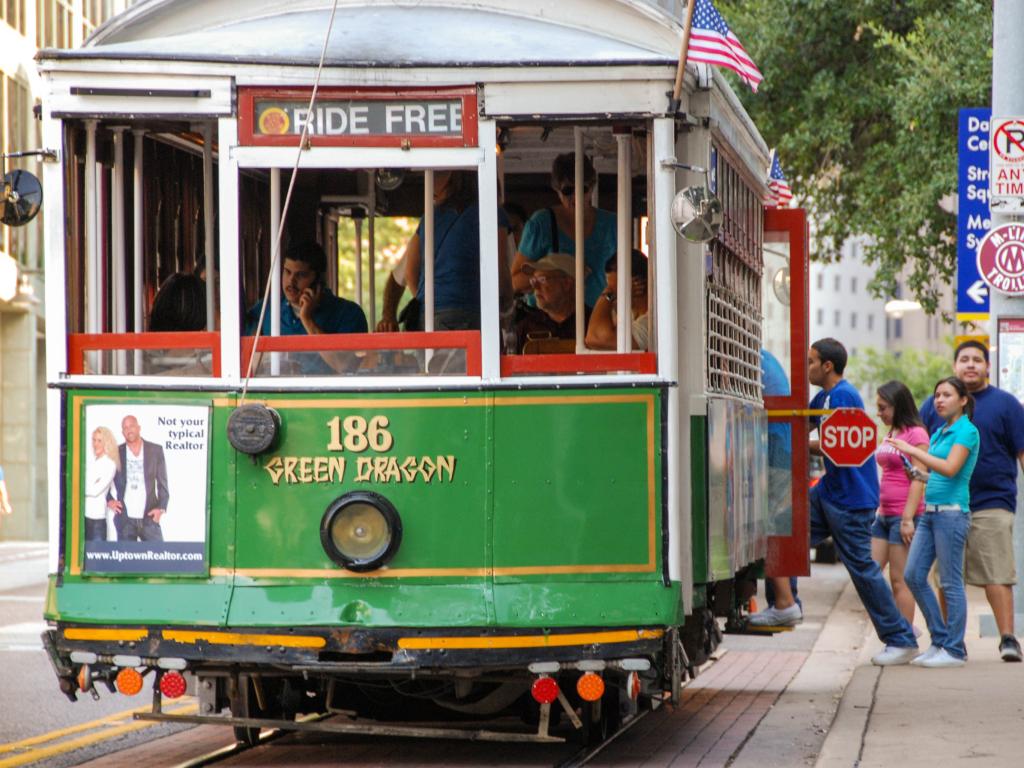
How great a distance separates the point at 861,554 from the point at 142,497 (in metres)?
5.12

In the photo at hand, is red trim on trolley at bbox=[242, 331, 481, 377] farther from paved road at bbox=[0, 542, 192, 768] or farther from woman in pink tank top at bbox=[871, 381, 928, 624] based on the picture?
woman in pink tank top at bbox=[871, 381, 928, 624]

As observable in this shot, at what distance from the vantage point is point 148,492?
789 centimetres

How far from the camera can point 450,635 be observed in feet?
25.3

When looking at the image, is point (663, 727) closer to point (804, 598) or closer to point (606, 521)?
point (606, 521)

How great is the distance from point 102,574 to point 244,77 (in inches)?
81.1

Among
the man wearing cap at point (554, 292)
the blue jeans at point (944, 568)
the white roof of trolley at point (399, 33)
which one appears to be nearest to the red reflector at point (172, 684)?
the man wearing cap at point (554, 292)

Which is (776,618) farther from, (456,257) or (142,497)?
(142,497)

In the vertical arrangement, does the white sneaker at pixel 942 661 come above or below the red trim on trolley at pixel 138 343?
below

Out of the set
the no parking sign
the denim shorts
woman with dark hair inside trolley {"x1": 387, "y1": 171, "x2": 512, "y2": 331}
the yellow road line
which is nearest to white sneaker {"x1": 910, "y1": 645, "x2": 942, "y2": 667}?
the denim shorts

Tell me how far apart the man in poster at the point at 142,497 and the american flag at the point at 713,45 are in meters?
2.68

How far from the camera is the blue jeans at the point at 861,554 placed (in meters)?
11.5

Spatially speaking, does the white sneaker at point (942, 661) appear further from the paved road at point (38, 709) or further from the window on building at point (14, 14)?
the window on building at point (14, 14)

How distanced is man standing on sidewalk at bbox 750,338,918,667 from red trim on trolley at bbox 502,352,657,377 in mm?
3672

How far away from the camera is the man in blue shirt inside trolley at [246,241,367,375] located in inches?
330
